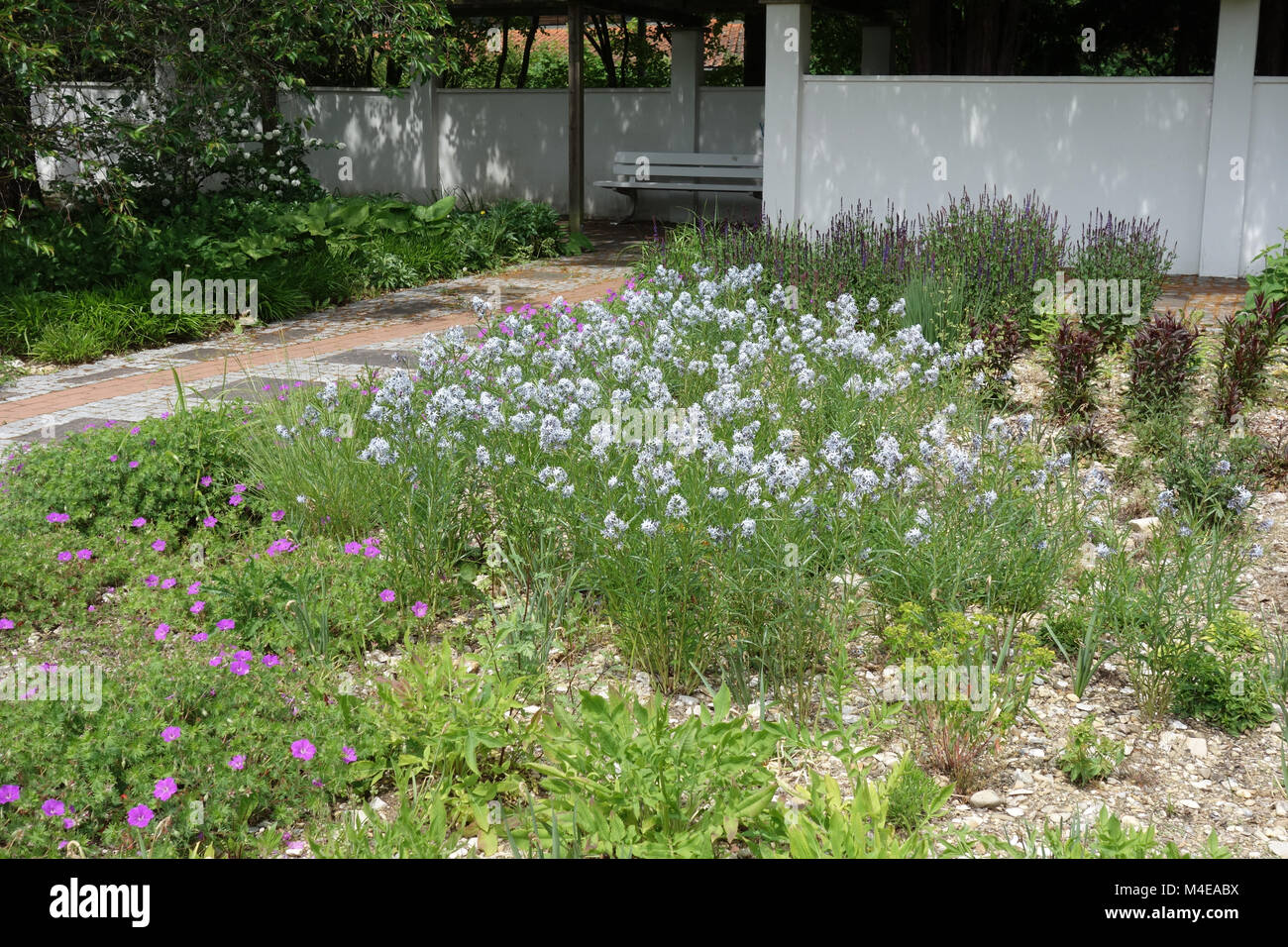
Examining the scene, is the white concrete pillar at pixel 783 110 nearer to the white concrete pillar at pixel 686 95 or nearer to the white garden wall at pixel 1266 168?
the white garden wall at pixel 1266 168

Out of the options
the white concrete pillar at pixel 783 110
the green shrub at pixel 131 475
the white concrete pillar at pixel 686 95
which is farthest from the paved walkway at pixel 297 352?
the white concrete pillar at pixel 686 95

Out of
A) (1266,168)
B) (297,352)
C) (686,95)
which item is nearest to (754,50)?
(686,95)

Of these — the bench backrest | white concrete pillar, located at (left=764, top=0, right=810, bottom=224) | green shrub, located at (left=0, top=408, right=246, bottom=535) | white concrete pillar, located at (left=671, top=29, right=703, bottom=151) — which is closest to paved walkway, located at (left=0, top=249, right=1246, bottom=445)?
green shrub, located at (left=0, top=408, right=246, bottom=535)

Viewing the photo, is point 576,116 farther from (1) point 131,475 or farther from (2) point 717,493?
(2) point 717,493

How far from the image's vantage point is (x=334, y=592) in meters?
4.18

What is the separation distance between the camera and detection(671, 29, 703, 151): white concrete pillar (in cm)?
1750

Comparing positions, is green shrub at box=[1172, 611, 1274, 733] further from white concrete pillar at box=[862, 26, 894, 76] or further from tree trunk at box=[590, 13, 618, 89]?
tree trunk at box=[590, 13, 618, 89]

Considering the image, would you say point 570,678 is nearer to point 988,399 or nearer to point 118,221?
point 988,399

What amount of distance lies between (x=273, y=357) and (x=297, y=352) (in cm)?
18

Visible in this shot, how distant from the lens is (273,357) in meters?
8.56

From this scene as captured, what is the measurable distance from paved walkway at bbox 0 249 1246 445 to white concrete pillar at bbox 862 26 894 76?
24.6 feet

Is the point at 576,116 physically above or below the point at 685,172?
above

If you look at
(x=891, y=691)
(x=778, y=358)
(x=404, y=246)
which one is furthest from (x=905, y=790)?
(x=404, y=246)
